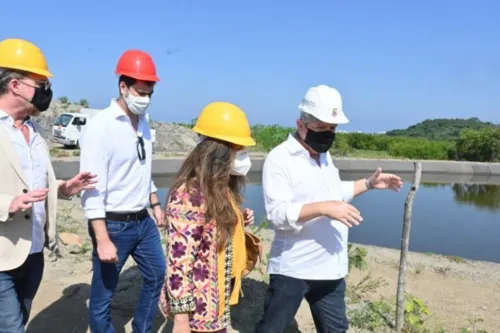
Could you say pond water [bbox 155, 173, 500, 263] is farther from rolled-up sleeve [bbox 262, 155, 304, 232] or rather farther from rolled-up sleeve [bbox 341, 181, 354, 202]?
rolled-up sleeve [bbox 262, 155, 304, 232]

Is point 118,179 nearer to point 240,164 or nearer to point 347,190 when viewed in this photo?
point 240,164

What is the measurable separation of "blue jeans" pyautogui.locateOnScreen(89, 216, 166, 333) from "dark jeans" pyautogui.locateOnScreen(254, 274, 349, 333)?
70 cm

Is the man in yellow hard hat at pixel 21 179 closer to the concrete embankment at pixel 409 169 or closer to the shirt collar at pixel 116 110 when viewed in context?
the shirt collar at pixel 116 110

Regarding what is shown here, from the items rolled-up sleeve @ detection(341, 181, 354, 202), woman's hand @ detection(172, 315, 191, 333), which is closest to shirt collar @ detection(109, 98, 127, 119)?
woman's hand @ detection(172, 315, 191, 333)

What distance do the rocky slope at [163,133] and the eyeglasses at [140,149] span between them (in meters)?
24.7

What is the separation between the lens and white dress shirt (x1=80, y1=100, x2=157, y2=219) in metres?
2.41

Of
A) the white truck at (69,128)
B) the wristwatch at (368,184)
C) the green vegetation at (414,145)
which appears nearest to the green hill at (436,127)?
the green vegetation at (414,145)

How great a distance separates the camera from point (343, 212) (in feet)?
7.03

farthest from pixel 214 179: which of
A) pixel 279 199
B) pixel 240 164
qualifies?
pixel 279 199

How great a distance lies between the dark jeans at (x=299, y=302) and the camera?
2.43 meters

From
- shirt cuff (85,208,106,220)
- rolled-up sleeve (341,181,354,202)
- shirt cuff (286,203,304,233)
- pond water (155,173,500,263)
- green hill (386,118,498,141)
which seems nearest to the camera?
shirt cuff (286,203,304,233)

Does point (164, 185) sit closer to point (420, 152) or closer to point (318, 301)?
point (318, 301)

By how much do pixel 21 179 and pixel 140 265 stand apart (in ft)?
3.23

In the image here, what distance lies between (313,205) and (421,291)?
10.7 ft
